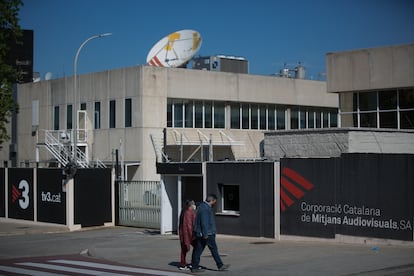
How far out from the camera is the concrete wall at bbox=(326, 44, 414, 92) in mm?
26781

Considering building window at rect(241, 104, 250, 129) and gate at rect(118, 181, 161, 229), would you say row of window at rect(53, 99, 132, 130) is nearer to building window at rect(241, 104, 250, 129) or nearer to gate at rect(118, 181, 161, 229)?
building window at rect(241, 104, 250, 129)

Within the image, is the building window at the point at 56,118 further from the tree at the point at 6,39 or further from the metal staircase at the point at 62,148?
the tree at the point at 6,39

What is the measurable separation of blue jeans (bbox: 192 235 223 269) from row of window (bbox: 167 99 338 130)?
101 ft

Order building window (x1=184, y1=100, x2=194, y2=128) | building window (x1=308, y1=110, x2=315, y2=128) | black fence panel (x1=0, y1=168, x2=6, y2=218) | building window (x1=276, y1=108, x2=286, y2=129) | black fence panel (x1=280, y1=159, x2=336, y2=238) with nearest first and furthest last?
1. black fence panel (x1=280, y1=159, x2=336, y2=238)
2. black fence panel (x1=0, y1=168, x2=6, y2=218)
3. building window (x1=184, y1=100, x2=194, y2=128)
4. building window (x1=276, y1=108, x2=286, y2=129)
5. building window (x1=308, y1=110, x2=315, y2=128)

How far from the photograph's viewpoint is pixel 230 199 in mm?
23641

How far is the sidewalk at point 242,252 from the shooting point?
49.0ft

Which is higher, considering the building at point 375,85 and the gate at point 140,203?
the building at point 375,85

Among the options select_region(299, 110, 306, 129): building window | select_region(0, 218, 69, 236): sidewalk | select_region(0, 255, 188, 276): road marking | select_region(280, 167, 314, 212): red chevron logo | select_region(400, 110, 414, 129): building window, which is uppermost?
select_region(299, 110, 306, 129): building window

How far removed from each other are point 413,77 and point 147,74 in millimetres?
21644

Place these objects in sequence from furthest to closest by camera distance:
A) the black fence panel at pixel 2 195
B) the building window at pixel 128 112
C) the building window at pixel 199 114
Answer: the building window at pixel 199 114, the building window at pixel 128 112, the black fence panel at pixel 2 195

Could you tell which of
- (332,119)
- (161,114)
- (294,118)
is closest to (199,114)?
(161,114)

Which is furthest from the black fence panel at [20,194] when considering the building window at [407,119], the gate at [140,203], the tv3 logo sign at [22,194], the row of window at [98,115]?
the building window at [407,119]

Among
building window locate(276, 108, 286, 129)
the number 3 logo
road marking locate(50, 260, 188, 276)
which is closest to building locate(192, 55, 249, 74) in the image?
building window locate(276, 108, 286, 129)

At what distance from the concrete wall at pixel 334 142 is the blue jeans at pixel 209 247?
27.4 feet
